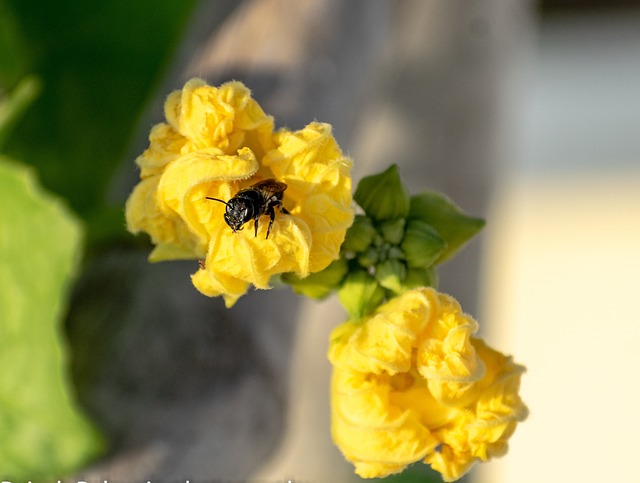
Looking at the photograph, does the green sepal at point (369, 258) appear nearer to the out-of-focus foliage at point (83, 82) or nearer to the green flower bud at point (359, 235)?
the green flower bud at point (359, 235)

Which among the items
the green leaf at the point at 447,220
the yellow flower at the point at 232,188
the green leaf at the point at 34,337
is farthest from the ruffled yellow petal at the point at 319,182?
the green leaf at the point at 34,337

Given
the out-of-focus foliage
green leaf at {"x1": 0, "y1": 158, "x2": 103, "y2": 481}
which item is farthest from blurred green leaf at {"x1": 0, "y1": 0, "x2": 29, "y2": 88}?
green leaf at {"x1": 0, "y1": 158, "x2": 103, "y2": 481}

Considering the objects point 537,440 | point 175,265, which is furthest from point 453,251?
point 537,440

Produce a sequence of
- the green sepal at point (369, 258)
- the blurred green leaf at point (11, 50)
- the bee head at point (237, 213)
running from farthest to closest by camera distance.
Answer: the blurred green leaf at point (11, 50) → the green sepal at point (369, 258) → the bee head at point (237, 213)

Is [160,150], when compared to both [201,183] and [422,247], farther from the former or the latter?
[422,247]

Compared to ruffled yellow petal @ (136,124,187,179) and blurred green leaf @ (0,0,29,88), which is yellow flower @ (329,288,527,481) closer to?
ruffled yellow petal @ (136,124,187,179)

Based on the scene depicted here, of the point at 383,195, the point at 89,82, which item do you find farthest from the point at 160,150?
the point at 89,82

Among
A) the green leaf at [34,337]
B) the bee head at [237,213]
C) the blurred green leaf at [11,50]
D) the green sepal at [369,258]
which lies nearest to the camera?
the bee head at [237,213]

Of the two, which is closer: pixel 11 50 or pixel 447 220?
pixel 447 220

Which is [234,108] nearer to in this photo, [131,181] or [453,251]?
[453,251]
